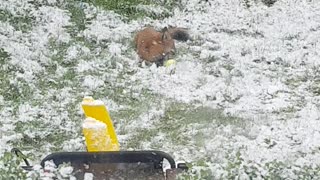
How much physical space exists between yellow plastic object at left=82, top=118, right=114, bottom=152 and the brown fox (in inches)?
159

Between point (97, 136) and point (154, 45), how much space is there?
431 centimetres

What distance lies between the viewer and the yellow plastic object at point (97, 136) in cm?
329

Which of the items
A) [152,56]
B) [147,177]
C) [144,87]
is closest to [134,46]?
[152,56]

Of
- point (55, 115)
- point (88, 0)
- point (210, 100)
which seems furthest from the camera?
point (88, 0)

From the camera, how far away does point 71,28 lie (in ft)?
27.2

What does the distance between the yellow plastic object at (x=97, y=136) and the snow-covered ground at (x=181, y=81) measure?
1286mm

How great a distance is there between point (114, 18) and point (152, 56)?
154 cm

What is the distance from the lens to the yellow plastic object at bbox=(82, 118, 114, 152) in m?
3.29

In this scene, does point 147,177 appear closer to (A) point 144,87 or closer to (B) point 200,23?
(A) point 144,87

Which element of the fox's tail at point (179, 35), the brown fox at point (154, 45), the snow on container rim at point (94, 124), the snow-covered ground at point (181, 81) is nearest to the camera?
the snow on container rim at point (94, 124)

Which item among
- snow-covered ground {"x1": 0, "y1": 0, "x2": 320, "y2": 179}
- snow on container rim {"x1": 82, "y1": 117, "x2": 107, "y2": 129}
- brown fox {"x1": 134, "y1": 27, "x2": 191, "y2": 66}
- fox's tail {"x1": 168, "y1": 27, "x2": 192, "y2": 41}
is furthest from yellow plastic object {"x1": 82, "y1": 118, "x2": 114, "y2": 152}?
fox's tail {"x1": 168, "y1": 27, "x2": 192, "y2": 41}

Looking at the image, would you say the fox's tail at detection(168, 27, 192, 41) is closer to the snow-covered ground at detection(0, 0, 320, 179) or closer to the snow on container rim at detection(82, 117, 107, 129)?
the snow-covered ground at detection(0, 0, 320, 179)

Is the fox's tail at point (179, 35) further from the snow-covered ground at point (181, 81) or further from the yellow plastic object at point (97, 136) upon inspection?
the yellow plastic object at point (97, 136)

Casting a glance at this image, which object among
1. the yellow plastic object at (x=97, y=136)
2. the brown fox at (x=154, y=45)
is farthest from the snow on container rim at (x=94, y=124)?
the brown fox at (x=154, y=45)
